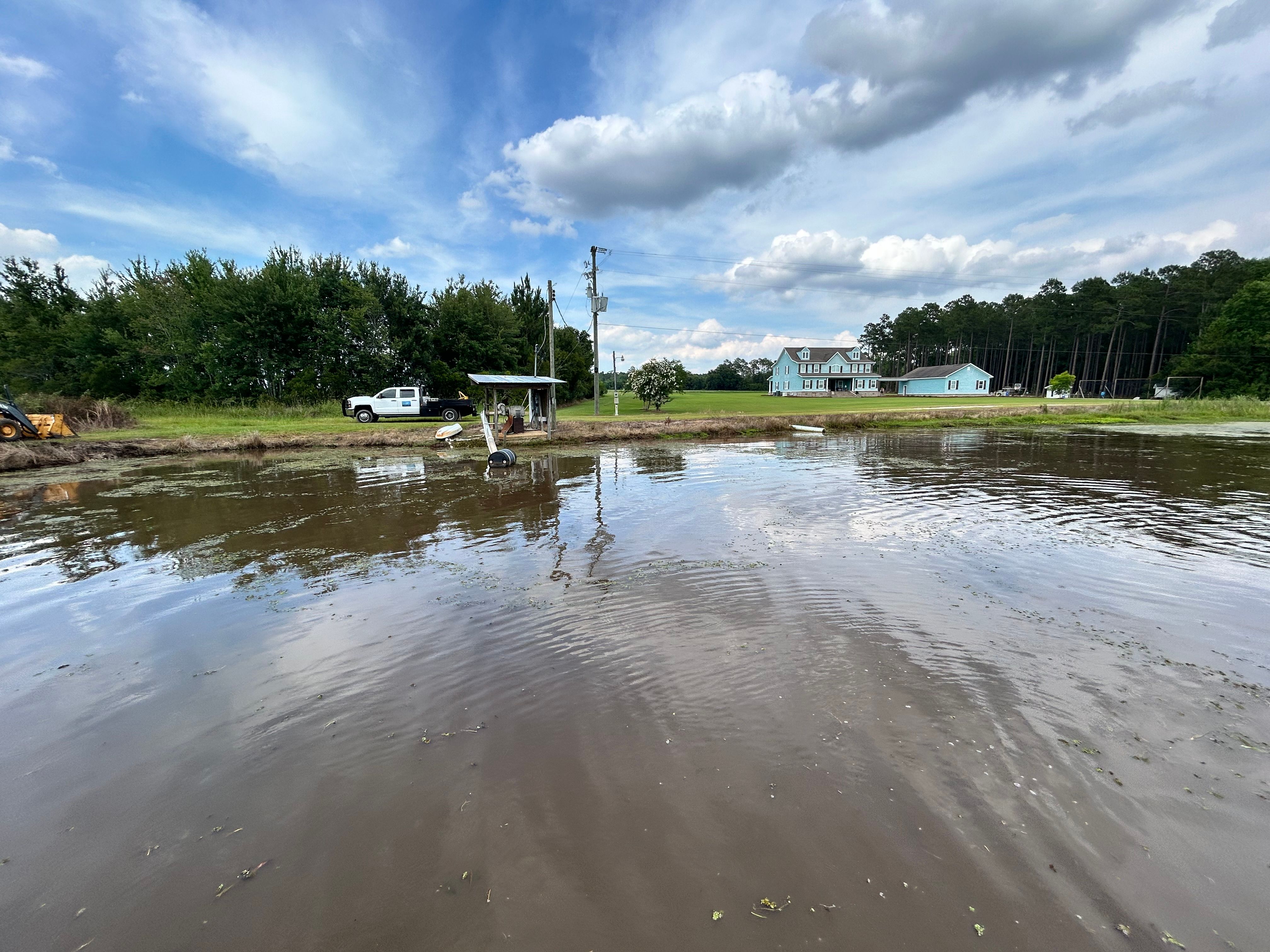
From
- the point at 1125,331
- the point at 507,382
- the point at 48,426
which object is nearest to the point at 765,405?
the point at 507,382

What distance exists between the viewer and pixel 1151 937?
2.23 m

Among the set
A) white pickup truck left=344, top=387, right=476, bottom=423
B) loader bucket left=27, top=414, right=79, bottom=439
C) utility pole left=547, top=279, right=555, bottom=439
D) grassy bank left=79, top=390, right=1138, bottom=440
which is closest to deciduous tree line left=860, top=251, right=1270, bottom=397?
grassy bank left=79, top=390, right=1138, bottom=440

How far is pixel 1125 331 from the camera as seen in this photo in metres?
73.2

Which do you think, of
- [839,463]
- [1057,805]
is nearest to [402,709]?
[1057,805]

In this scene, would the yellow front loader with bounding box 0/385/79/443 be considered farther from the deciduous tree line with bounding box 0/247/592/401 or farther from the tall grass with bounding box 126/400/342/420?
the deciduous tree line with bounding box 0/247/592/401

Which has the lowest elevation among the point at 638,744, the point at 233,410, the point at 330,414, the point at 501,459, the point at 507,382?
the point at 638,744

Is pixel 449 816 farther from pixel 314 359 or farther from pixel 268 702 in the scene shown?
pixel 314 359

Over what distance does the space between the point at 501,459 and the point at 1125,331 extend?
9499cm

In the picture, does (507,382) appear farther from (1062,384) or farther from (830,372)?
(1062,384)

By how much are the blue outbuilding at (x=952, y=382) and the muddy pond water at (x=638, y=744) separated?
73.8m

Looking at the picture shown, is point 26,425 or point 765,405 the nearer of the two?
point 26,425

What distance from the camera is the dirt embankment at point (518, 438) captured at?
667 inches

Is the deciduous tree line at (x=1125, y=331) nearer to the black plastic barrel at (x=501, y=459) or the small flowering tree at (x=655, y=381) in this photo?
the small flowering tree at (x=655, y=381)

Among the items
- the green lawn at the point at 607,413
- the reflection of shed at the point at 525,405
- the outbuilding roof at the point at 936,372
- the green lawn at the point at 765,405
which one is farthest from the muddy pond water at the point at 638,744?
the outbuilding roof at the point at 936,372
